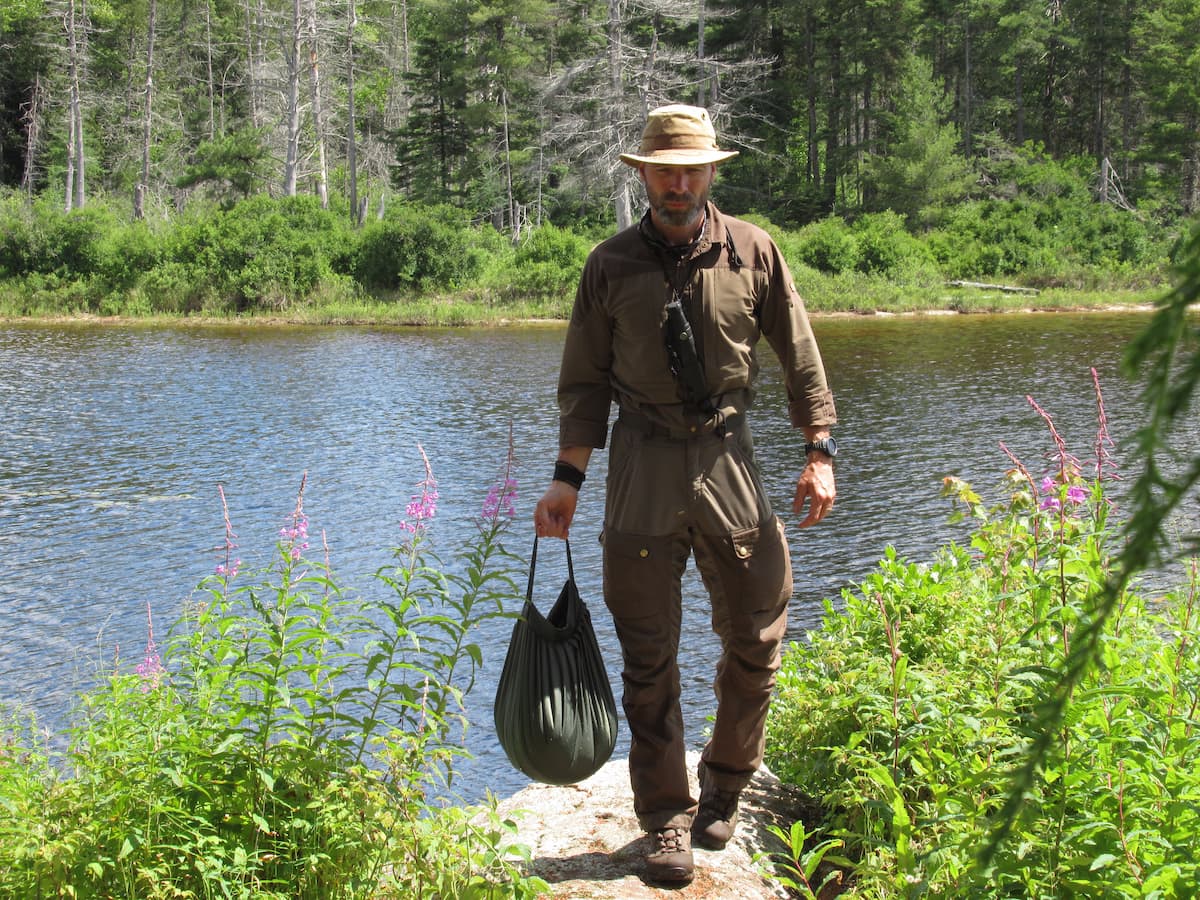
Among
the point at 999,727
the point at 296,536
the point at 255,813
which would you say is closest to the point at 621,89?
the point at 296,536

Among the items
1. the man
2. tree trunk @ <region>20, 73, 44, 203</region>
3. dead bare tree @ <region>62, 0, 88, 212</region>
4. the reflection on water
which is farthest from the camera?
tree trunk @ <region>20, 73, 44, 203</region>

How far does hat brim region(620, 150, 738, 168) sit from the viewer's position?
3.49 metres

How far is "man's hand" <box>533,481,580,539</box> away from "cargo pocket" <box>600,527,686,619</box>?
0.75 feet

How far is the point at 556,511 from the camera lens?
382cm

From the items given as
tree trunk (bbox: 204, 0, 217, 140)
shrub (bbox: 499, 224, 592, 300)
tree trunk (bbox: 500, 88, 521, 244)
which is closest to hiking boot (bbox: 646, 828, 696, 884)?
shrub (bbox: 499, 224, 592, 300)

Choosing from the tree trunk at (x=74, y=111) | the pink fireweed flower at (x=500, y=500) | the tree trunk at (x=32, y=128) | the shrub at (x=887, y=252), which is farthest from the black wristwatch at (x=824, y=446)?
the tree trunk at (x=32, y=128)

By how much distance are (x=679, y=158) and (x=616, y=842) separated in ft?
7.15

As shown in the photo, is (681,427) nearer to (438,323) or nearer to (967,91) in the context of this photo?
(438,323)

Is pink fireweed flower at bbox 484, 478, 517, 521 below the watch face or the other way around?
below

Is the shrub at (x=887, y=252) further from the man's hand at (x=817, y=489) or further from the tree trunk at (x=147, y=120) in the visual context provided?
the man's hand at (x=817, y=489)

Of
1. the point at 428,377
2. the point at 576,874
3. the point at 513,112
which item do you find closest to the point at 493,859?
the point at 576,874

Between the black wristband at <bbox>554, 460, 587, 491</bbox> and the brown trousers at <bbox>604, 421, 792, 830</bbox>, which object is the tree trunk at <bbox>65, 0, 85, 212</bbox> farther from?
the brown trousers at <bbox>604, 421, 792, 830</bbox>

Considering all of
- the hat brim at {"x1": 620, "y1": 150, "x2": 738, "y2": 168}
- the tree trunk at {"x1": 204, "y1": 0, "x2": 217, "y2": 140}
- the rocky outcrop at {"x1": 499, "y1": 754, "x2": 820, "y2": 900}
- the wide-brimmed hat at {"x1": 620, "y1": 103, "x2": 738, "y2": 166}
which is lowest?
the rocky outcrop at {"x1": 499, "y1": 754, "x2": 820, "y2": 900}

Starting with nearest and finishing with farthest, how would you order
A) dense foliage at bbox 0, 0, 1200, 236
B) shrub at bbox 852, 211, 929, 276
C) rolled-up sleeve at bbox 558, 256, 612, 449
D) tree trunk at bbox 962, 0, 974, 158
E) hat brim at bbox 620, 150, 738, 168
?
hat brim at bbox 620, 150, 738, 168, rolled-up sleeve at bbox 558, 256, 612, 449, shrub at bbox 852, 211, 929, 276, dense foliage at bbox 0, 0, 1200, 236, tree trunk at bbox 962, 0, 974, 158
